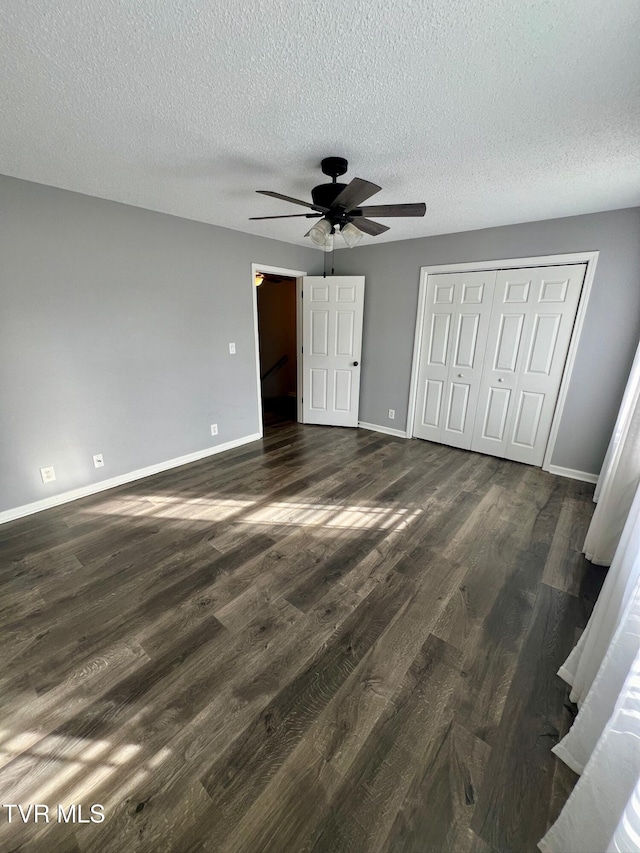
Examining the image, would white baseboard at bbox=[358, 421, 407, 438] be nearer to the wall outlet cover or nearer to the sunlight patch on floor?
the sunlight patch on floor

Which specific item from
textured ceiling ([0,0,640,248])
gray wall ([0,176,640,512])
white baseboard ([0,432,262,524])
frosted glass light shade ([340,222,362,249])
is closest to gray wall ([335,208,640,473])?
gray wall ([0,176,640,512])

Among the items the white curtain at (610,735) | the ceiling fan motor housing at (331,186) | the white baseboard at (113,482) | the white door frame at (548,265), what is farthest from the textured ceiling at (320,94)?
the white baseboard at (113,482)

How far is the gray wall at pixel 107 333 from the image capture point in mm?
2412

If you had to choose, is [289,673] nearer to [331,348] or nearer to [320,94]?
[320,94]

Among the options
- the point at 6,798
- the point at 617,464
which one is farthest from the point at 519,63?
the point at 6,798

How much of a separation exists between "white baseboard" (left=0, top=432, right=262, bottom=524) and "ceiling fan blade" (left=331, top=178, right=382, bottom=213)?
111 inches

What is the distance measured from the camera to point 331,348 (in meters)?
4.62

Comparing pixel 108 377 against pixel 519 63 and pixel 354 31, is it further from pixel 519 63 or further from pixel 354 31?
pixel 519 63

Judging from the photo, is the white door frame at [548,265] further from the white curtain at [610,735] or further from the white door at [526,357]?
the white curtain at [610,735]

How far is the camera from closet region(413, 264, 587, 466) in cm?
326

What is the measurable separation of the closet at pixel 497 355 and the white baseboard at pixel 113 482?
A: 2.58m

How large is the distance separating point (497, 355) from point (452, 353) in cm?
50

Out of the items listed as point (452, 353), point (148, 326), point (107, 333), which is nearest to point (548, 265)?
point (452, 353)

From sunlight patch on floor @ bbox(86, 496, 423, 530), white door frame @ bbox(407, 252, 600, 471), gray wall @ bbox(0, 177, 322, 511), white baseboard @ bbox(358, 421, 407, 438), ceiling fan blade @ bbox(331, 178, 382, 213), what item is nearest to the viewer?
ceiling fan blade @ bbox(331, 178, 382, 213)
